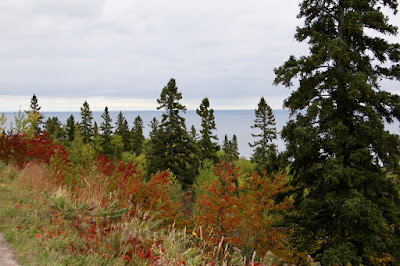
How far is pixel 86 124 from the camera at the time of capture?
5991 cm

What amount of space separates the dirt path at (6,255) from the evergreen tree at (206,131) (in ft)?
116

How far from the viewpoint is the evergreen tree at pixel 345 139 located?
10516 mm

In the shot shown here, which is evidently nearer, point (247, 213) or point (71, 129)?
point (247, 213)

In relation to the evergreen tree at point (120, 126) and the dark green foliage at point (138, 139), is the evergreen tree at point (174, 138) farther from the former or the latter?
the evergreen tree at point (120, 126)

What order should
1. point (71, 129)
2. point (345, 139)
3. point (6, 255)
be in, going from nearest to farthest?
point (6, 255) < point (345, 139) < point (71, 129)

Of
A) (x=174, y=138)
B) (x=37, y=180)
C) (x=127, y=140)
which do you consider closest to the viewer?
(x=37, y=180)

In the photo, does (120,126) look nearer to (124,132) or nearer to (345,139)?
(124,132)

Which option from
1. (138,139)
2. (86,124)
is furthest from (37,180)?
(138,139)

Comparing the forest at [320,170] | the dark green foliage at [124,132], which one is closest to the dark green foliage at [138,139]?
the dark green foliage at [124,132]

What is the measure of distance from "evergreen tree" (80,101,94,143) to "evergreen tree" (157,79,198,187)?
110 feet

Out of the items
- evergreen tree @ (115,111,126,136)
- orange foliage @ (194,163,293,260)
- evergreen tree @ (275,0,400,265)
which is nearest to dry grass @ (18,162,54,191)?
orange foliage @ (194,163,293,260)

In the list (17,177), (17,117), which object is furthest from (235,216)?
(17,117)

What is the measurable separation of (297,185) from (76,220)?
11254mm

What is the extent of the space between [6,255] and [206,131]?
37.0 m
